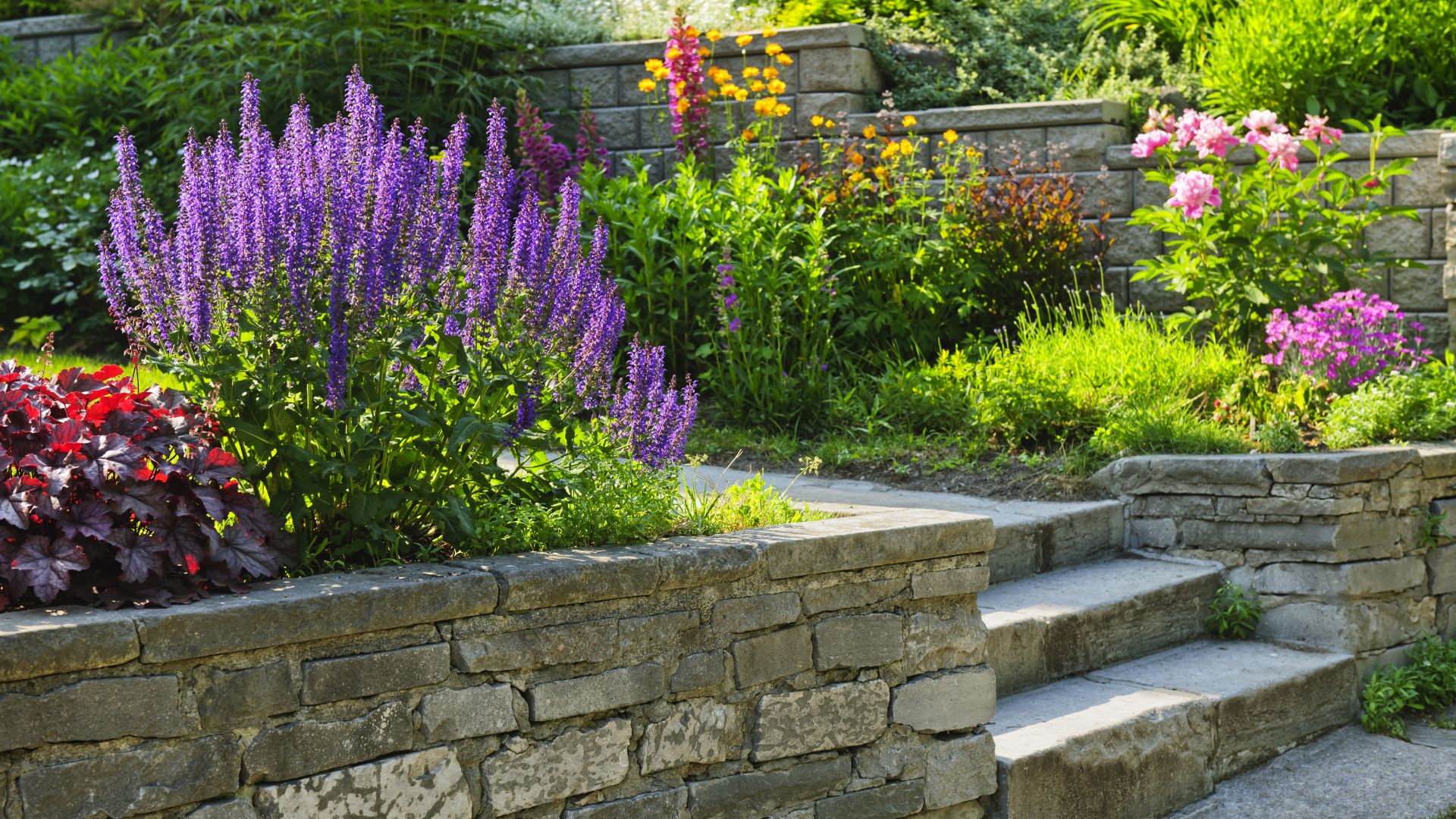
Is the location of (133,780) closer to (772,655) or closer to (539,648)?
(539,648)

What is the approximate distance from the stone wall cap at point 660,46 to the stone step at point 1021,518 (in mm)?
3179

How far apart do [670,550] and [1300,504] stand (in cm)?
267

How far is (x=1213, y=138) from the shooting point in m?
5.66

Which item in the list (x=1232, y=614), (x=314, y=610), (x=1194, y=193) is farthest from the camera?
(x=1194, y=193)

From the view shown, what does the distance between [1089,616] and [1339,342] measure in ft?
6.25

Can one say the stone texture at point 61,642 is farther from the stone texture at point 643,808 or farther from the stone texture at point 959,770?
the stone texture at point 959,770

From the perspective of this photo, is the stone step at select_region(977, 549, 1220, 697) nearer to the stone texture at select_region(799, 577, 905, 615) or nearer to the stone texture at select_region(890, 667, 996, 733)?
the stone texture at select_region(890, 667, 996, 733)

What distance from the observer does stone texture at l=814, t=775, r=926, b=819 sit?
121 inches

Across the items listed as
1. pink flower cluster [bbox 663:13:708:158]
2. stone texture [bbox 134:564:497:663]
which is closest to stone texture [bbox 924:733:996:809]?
stone texture [bbox 134:564:497:663]

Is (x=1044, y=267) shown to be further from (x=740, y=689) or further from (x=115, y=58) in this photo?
(x=115, y=58)

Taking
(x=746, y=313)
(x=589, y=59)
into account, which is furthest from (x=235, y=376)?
(x=589, y=59)

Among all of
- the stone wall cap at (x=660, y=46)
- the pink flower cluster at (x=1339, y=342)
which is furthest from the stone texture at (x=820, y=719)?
the stone wall cap at (x=660, y=46)

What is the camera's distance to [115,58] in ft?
26.7

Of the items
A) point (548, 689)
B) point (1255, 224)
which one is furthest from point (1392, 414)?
point (548, 689)
